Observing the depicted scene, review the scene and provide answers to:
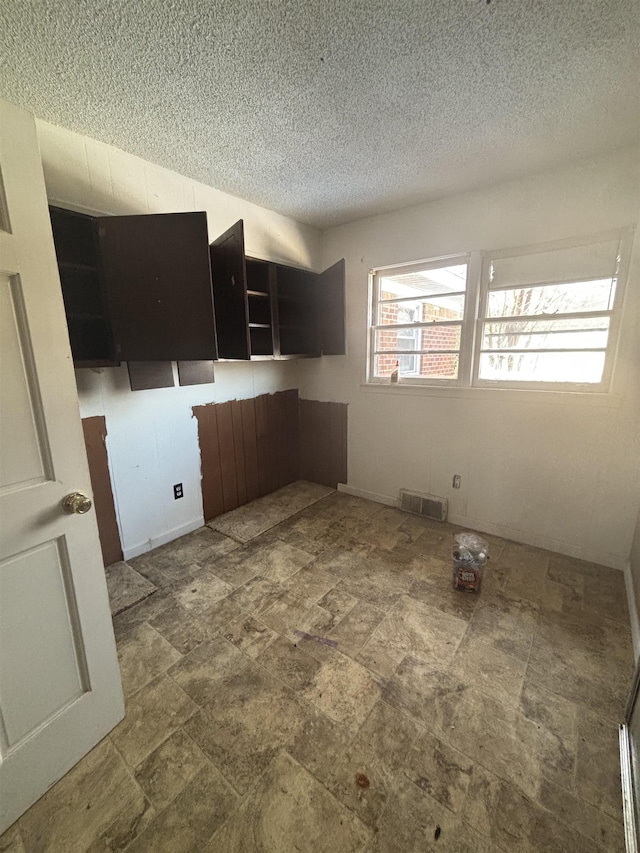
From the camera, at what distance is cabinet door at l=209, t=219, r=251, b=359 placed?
2.21 meters

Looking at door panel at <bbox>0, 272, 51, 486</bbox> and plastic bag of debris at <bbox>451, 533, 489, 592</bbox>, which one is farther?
plastic bag of debris at <bbox>451, 533, 489, 592</bbox>

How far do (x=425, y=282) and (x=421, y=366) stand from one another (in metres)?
0.72

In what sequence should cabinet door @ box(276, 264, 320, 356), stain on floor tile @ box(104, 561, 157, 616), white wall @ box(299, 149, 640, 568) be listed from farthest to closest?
cabinet door @ box(276, 264, 320, 356)
white wall @ box(299, 149, 640, 568)
stain on floor tile @ box(104, 561, 157, 616)

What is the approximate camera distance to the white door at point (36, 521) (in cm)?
98

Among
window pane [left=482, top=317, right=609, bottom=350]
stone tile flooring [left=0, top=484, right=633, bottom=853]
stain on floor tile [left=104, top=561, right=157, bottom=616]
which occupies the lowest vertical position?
stone tile flooring [left=0, top=484, right=633, bottom=853]

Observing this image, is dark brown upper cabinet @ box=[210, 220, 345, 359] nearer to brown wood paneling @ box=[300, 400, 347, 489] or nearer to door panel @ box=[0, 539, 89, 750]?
brown wood paneling @ box=[300, 400, 347, 489]

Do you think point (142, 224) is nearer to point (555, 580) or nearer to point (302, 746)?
point (302, 746)

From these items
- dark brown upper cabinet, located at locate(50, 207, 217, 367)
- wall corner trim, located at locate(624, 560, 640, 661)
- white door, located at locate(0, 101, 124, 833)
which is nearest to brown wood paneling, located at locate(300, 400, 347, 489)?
dark brown upper cabinet, located at locate(50, 207, 217, 367)

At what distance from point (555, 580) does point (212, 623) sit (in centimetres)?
213

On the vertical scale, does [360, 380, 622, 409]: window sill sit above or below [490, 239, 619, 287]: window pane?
A: below

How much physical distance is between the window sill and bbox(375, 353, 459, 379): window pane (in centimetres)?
11

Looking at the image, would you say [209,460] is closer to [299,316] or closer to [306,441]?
[306,441]

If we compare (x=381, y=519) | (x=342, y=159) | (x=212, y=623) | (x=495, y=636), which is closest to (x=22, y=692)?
(x=212, y=623)

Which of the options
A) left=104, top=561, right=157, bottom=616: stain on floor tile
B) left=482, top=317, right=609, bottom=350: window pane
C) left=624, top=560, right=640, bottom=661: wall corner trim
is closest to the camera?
left=624, top=560, right=640, bottom=661: wall corner trim
